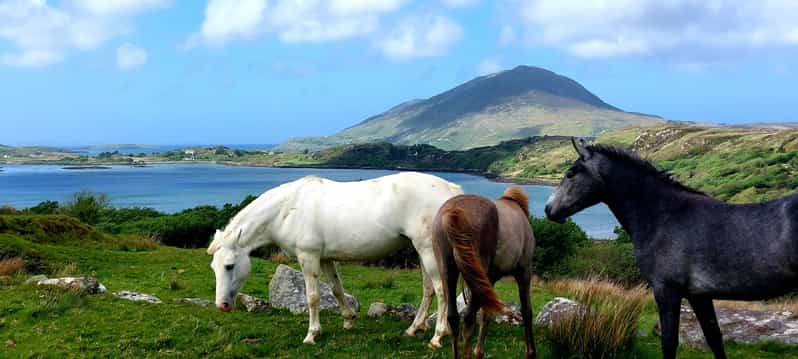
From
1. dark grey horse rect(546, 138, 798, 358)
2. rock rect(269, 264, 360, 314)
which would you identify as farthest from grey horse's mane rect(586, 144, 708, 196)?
rock rect(269, 264, 360, 314)

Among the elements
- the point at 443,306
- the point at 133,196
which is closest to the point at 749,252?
the point at 443,306

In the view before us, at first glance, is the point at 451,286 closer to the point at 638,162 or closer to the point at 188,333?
the point at 638,162

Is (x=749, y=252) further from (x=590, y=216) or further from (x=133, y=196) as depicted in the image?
(x=133, y=196)

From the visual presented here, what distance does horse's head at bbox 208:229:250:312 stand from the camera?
9.37 metres

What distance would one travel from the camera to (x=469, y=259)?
21.4ft

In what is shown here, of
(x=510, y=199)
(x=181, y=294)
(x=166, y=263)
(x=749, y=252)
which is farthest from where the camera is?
(x=166, y=263)

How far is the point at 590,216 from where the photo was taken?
101875mm

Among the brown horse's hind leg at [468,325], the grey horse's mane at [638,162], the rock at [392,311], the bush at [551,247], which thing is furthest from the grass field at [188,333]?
the bush at [551,247]

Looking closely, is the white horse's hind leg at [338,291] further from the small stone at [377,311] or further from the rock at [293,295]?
the rock at [293,295]

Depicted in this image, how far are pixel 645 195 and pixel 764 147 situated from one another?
148m

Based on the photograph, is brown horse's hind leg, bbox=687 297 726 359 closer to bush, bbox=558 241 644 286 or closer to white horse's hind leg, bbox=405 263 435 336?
white horse's hind leg, bbox=405 263 435 336

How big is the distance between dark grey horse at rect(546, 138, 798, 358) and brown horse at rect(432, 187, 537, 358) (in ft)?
2.14

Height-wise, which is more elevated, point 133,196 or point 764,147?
point 764,147

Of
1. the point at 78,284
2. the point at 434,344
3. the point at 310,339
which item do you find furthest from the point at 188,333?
the point at 78,284
